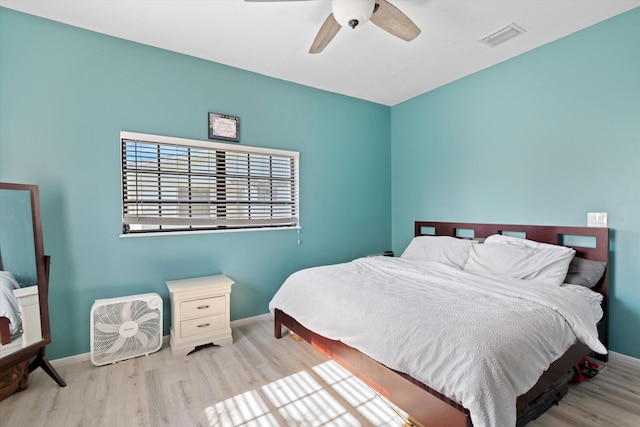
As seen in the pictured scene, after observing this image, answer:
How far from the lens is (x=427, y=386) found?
4.83 feet

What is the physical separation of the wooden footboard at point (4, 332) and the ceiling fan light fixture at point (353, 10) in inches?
111

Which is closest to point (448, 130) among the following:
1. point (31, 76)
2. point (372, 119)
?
point (372, 119)

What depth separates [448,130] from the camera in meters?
3.62

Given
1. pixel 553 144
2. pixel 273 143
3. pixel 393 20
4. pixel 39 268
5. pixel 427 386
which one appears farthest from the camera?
pixel 273 143

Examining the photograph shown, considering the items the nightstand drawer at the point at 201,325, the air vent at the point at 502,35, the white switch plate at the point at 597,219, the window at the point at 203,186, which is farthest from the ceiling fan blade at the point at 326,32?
the white switch plate at the point at 597,219

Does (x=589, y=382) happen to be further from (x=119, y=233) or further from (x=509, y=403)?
(x=119, y=233)

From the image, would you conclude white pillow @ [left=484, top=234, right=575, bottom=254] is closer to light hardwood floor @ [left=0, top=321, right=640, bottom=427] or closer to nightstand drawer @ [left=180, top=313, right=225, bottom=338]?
light hardwood floor @ [left=0, top=321, right=640, bottom=427]

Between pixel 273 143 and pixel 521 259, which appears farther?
pixel 273 143

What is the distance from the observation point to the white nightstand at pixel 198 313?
2525 millimetres

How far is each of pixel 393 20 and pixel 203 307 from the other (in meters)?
2.67

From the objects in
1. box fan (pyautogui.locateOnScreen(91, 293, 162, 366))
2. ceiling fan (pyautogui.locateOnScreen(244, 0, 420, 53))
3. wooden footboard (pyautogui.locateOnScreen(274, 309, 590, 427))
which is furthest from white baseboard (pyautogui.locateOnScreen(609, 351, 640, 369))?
box fan (pyautogui.locateOnScreen(91, 293, 162, 366))

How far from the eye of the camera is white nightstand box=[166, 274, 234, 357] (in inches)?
99.4

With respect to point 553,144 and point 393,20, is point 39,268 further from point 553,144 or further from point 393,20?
point 553,144

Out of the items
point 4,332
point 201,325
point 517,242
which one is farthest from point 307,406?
point 517,242
